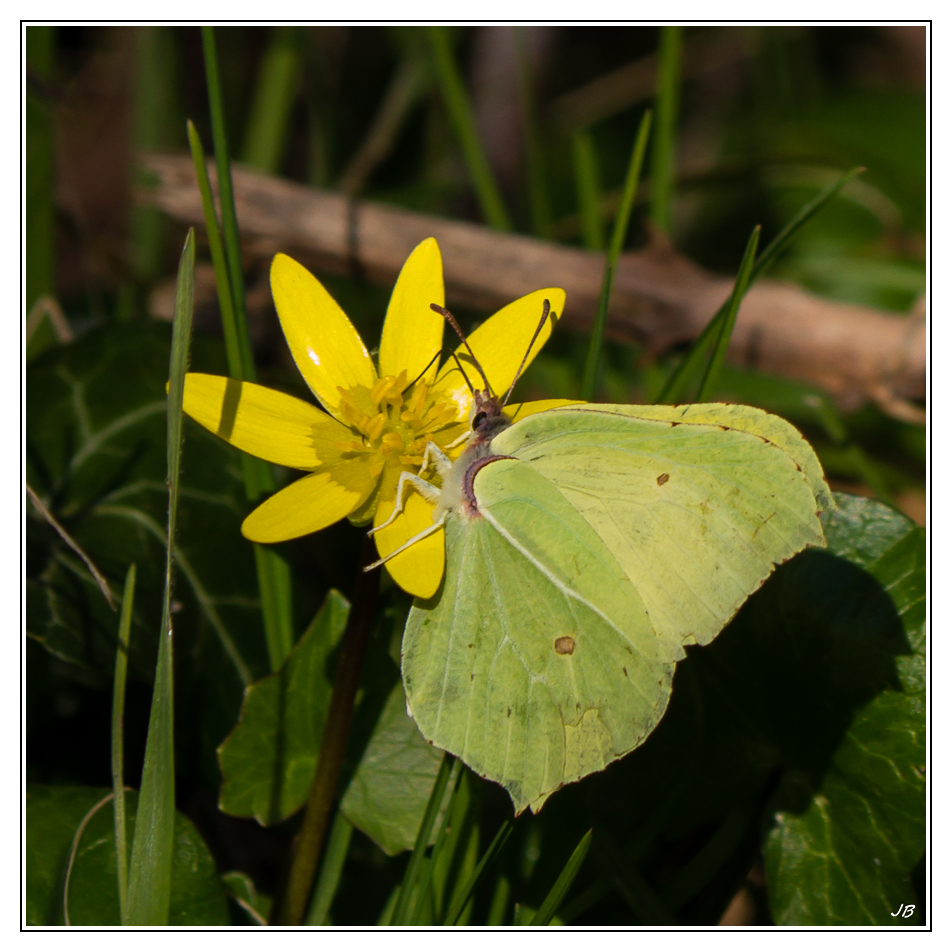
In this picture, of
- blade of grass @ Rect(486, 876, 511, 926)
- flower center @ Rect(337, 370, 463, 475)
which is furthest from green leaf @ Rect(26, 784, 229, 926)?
flower center @ Rect(337, 370, 463, 475)

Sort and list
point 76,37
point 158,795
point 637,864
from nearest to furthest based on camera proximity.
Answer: point 158,795 < point 637,864 < point 76,37

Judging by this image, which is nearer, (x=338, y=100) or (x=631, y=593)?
(x=631, y=593)

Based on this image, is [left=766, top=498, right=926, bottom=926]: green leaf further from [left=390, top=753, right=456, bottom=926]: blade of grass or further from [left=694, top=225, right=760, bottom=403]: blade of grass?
[left=390, top=753, right=456, bottom=926]: blade of grass

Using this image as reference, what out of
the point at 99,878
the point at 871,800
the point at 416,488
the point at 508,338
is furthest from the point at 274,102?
the point at 871,800

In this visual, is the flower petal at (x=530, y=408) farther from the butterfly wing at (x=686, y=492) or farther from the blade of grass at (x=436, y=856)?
the blade of grass at (x=436, y=856)

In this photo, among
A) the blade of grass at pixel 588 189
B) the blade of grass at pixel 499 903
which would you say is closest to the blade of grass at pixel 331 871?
the blade of grass at pixel 499 903

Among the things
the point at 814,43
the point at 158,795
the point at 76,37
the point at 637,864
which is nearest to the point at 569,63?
the point at 814,43
